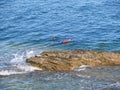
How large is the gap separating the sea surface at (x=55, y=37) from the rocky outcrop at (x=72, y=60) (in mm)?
472

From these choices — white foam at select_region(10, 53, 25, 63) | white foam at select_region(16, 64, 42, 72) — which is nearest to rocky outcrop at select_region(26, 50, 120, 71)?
white foam at select_region(16, 64, 42, 72)

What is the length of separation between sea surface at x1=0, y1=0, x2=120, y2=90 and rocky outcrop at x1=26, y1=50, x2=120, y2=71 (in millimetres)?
472

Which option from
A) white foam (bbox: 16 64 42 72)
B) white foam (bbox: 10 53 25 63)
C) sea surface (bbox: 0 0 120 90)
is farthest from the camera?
white foam (bbox: 10 53 25 63)

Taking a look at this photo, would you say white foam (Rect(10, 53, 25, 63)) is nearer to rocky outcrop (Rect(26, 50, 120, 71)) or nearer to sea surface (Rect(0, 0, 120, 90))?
sea surface (Rect(0, 0, 120, 90))

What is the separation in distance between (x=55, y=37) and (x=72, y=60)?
7624mm

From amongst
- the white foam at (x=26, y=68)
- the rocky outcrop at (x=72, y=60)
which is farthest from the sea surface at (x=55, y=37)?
the rocky outcrop at (x=72, y=60)

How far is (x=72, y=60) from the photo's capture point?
25.0 metres

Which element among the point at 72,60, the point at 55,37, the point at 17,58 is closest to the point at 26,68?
the point at 17,58

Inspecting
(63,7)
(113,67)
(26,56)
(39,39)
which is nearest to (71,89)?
(113,67)

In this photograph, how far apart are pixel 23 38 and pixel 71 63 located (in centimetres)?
928

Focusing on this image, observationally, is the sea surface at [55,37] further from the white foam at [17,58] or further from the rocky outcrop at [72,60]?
the rocky outcrop at [72,60]

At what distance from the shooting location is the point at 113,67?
24875 millimetres

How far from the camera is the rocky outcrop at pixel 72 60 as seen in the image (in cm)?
2484

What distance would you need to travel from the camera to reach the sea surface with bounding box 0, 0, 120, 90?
75.9ft
